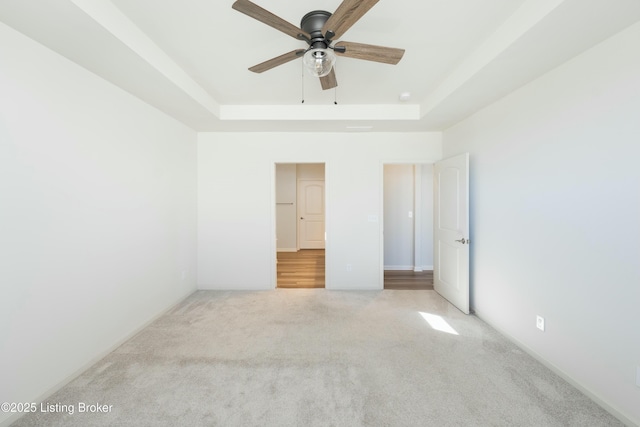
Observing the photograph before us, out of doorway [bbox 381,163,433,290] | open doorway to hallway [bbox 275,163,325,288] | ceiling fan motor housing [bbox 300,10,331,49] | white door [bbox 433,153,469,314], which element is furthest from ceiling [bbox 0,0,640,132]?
open doorway to hallway [bbox 275,163,325,288]

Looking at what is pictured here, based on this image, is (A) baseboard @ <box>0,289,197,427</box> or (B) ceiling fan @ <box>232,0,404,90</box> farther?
(A) baseboard @ <box>0,289,197,427</box>

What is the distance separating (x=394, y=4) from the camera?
1613 mm

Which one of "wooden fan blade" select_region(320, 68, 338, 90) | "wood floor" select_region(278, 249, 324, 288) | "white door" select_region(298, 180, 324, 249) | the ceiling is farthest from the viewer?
"white door" select_region(298, 180, 324, 249)

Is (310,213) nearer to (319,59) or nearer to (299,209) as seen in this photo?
(299,209)

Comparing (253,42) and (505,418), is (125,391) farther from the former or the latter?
(253,42)

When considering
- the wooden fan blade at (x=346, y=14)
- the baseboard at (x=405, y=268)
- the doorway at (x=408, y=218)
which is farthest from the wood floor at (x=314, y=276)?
the wooden fan blade at (x=346, y=14)

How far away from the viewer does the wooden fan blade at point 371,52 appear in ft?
5.13

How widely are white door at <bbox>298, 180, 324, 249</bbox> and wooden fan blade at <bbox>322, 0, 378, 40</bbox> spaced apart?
19.2 feet

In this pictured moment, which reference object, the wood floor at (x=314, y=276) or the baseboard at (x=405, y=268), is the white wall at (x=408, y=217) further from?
the wood floor at (x=314, y=276)

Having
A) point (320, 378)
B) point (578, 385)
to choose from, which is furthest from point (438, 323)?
point (320, 378)

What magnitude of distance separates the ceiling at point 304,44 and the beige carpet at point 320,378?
2.39 meters

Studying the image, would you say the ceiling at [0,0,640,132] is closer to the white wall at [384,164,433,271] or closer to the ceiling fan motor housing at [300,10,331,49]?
the ceiling fan motor housing at [300,10,331,49]

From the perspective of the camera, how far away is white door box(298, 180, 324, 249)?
732cm

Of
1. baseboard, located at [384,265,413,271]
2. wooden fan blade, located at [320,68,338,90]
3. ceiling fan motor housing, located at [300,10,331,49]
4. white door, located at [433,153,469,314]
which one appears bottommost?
baseboard, located at [384,265,413,271]
